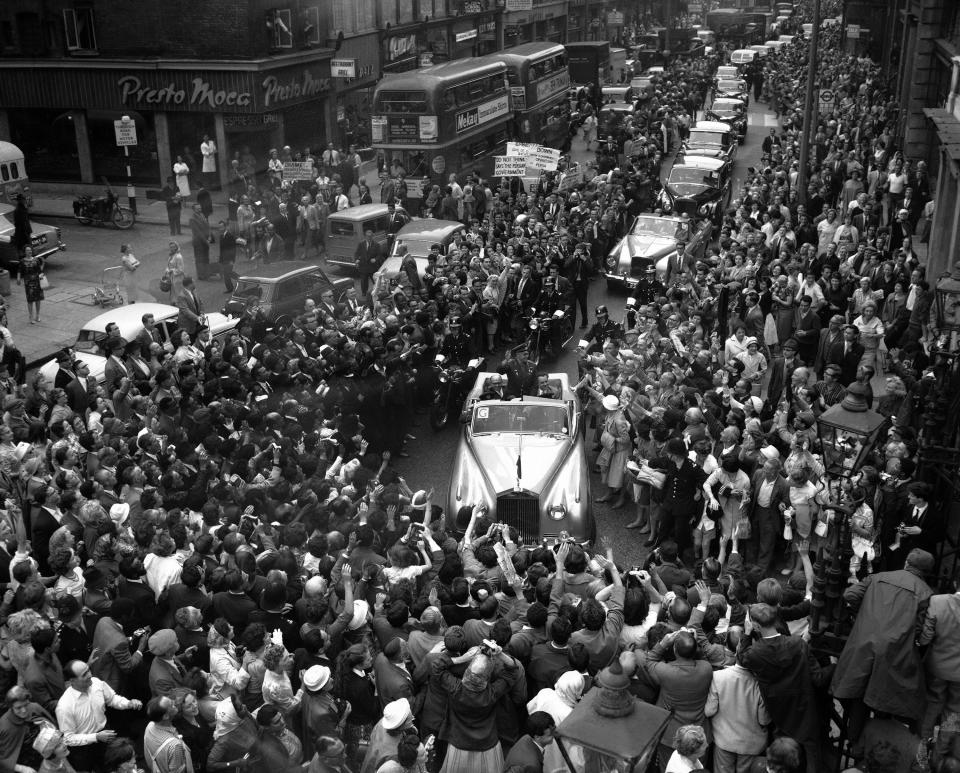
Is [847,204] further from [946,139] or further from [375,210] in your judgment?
[375,210]

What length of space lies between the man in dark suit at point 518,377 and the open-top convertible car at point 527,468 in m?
0.59

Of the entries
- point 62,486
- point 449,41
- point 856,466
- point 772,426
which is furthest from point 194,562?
point 449,41

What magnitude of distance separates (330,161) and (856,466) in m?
26.2

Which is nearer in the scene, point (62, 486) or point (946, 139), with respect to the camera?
point (62, 486)

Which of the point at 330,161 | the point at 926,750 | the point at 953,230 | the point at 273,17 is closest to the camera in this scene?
the point at 926,750

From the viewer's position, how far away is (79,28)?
1332 inches

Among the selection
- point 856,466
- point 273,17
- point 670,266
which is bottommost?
point 670,266

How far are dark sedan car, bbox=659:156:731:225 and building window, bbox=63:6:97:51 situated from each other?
62.2ft

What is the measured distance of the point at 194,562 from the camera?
27.7ft

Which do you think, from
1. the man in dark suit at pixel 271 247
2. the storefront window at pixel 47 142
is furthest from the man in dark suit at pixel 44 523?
the storefront window at pixel 47 142

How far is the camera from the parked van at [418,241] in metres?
21.1

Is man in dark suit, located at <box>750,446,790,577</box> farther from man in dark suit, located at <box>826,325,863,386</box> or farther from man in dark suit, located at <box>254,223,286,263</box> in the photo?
man in dark suit, located at <box>254,223,286,263</box>

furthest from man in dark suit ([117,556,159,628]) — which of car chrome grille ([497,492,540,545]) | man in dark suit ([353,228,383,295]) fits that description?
man in dark suit ([353,228,383,295])

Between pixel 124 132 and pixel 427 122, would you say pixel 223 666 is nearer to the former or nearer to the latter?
pixel 124 132
